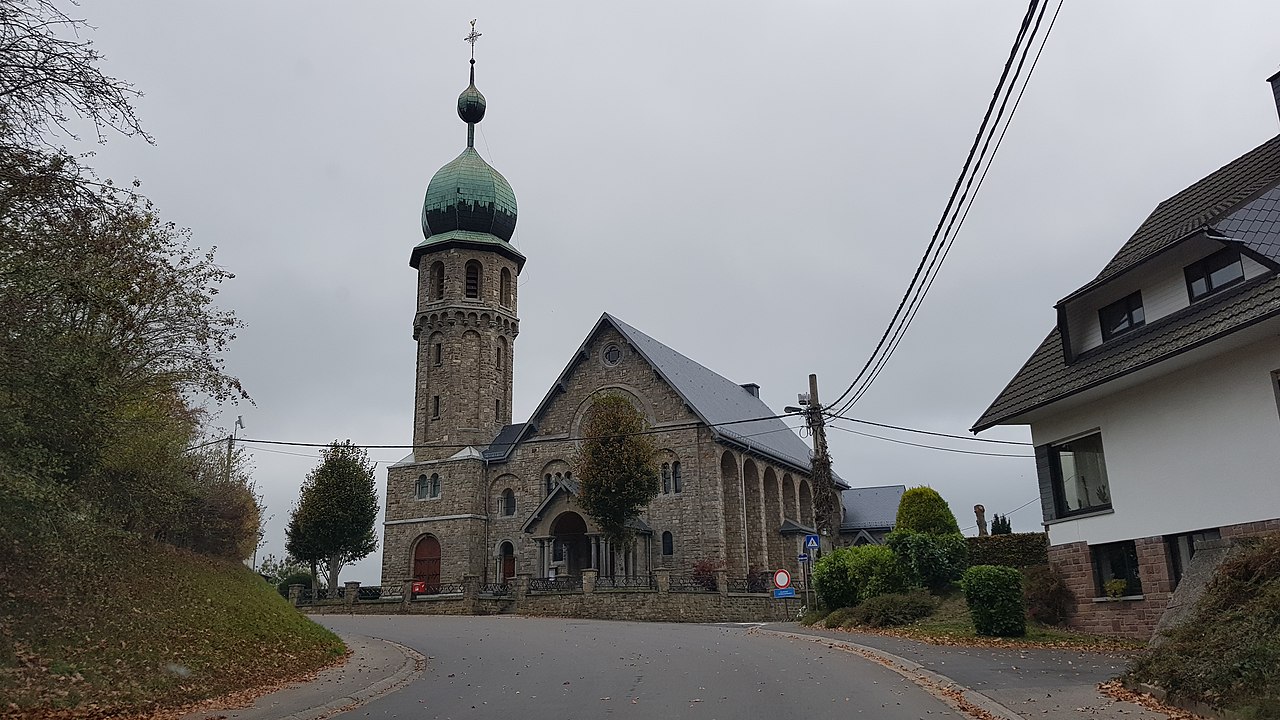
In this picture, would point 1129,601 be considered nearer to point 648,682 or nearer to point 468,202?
point 648,682

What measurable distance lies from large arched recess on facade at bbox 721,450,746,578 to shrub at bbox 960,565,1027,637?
21249mm

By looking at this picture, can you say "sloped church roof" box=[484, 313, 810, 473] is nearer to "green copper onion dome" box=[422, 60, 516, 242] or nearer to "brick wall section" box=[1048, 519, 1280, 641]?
"green copper onion dome" box=[422, 60, 516, 242]

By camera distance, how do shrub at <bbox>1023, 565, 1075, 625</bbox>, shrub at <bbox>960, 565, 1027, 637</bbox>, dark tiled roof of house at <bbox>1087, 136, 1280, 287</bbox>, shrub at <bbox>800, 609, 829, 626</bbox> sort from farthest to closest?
1. shrub at <bbox>800, 609, 829, 626</bbox>
2. shrub at <bbox>1023, 565, 1075, 625</bbox>
3. shrub at <bbox>960, 565, 1027, 637</bbox>
4. dark tiled roof of house at <bbox>1087, 136, 1280, 287</bbox>

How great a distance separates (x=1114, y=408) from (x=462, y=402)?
33.2 m

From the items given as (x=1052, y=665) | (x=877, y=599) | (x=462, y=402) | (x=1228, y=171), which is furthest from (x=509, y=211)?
(x=1052, y=665)

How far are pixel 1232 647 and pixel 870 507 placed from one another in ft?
145

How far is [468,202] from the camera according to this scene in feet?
157

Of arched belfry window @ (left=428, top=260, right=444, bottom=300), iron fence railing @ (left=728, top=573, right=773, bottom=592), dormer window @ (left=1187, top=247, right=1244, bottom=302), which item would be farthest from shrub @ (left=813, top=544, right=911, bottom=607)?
arched belfry window @ (left=428, top=260, right=444, bottom=300)

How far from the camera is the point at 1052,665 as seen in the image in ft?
43.4

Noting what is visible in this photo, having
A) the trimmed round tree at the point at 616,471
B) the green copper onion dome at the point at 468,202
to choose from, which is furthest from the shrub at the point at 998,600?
the green copper onion dome at the point at 468,202

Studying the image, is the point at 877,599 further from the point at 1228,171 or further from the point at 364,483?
the point at 364,483

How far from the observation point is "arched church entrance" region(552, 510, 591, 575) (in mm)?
40656

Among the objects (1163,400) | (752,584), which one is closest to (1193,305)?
(1163,400)

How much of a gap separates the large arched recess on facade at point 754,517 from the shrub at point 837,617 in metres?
17.2
